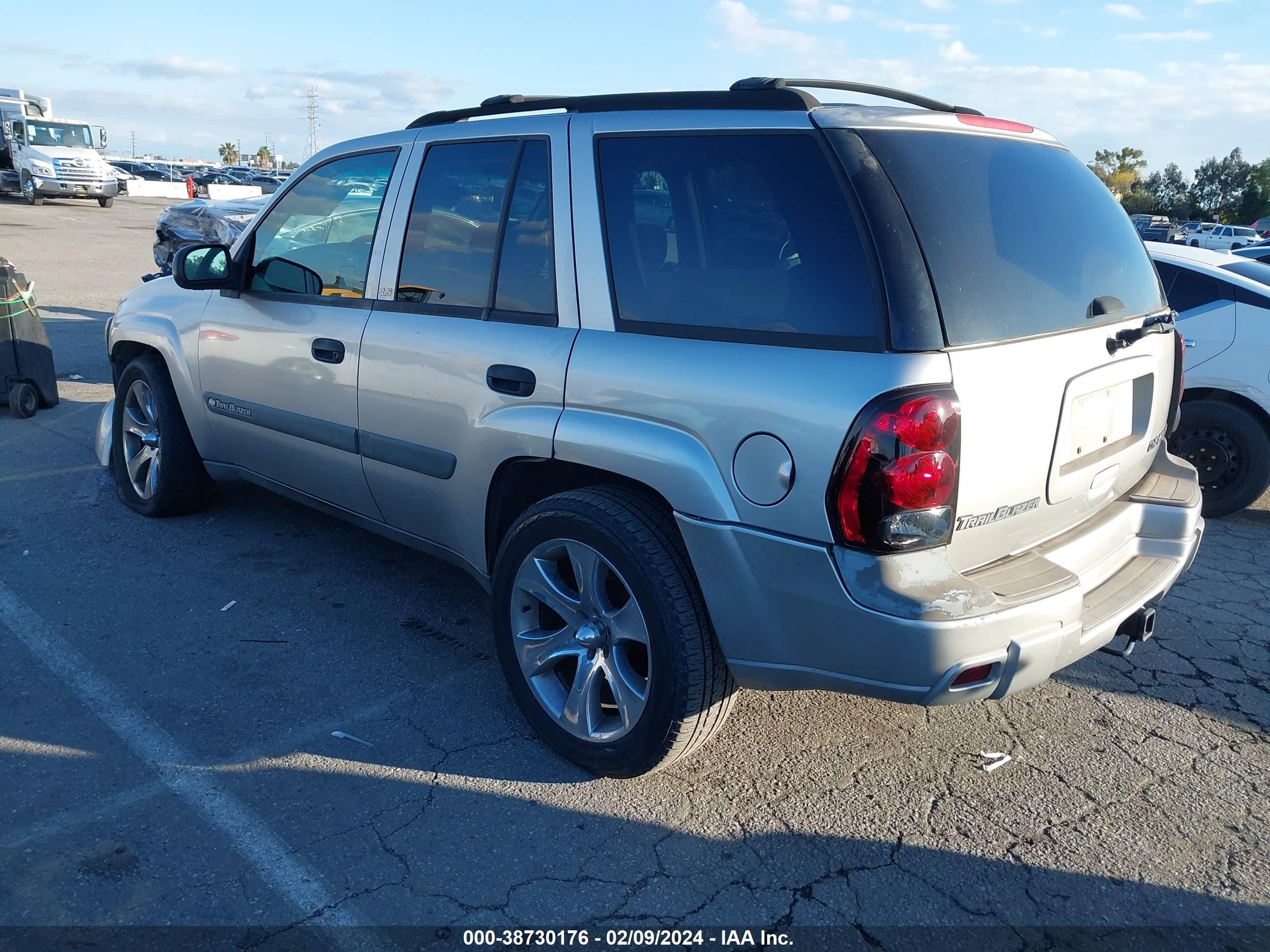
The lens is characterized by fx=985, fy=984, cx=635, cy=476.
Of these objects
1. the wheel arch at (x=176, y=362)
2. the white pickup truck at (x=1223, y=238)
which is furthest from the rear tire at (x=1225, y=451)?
the white pickup truck at (x=1223, y=238)

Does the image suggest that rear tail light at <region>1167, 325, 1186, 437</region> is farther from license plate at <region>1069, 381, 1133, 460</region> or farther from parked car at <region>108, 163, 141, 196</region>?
parked car at <region>108, 163, 141, 196</region>

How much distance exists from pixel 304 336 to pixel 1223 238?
42311mm

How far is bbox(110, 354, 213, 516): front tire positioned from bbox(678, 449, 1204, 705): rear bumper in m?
3.29

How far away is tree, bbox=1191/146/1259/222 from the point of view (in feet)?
231

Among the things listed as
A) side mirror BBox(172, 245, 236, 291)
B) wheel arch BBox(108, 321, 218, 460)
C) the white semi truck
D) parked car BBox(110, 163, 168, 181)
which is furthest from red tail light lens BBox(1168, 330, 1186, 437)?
parked car BBox(110, 163, 168, 181)

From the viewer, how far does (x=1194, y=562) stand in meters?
5.16

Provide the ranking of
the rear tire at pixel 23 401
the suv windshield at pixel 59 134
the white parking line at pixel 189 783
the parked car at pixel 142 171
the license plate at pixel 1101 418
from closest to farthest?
1. the white parking line at pixel 189 783
2. the license plate at pixel 1101 418
3. the rear tire at pixel 23 401
4. the suv windshield at pixel 59 134
5. the parked car at pixel 142 171

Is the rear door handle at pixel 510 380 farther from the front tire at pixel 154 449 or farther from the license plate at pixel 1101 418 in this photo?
the front tire at pixel 154 449

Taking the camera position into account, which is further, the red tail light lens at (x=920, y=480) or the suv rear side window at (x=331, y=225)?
the suv rear side window at (x=331, y=225)

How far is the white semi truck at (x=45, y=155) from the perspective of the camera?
33688 millimetres

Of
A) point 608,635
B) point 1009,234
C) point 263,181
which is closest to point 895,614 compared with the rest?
point 608,635

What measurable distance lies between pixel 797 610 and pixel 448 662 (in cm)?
170

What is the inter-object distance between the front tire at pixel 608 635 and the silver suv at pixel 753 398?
1 cm

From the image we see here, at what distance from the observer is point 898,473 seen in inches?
93.2
